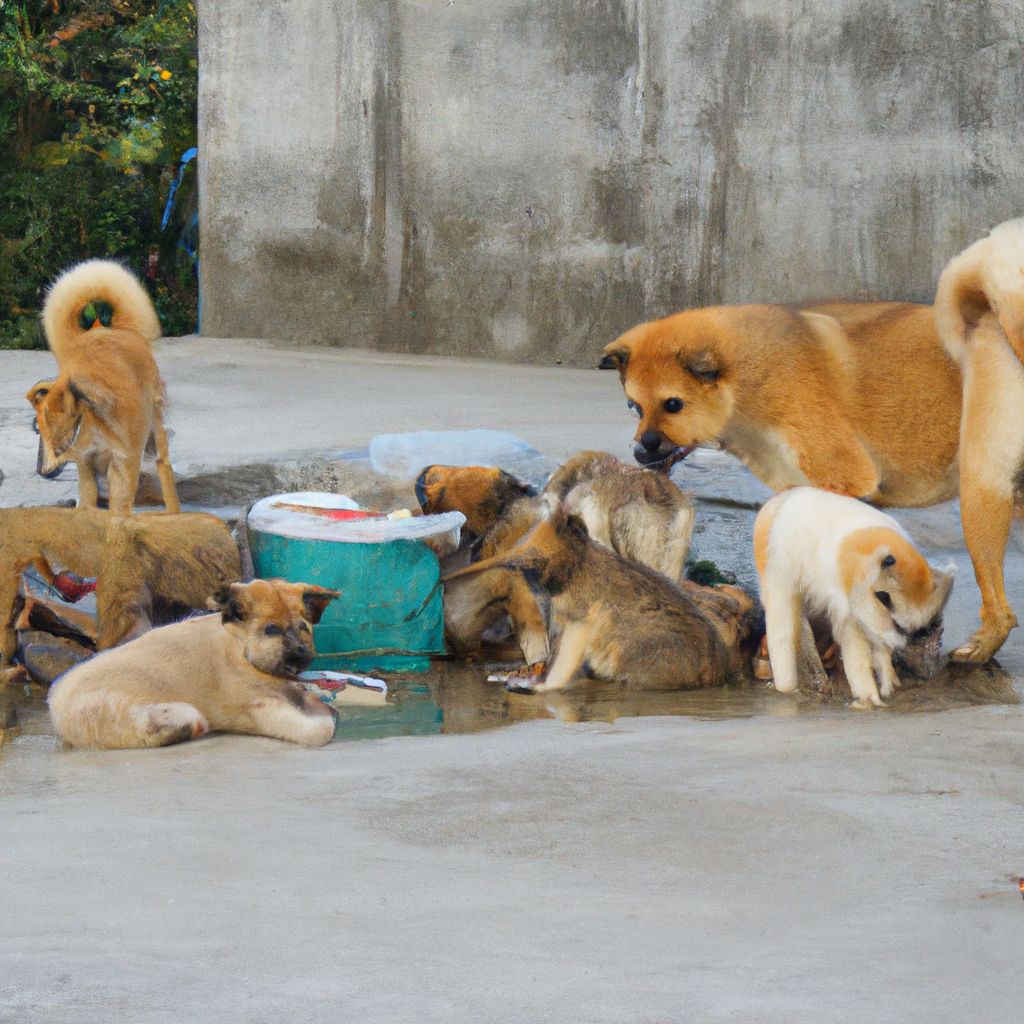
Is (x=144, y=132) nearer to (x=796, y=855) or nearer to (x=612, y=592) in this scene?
(x=612, y=592)

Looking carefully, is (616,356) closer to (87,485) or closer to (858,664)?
(858,664)

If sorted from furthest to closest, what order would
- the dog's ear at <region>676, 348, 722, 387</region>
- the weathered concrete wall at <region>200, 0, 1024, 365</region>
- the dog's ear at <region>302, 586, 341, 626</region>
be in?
the weathered concrete wall at <region>200, 0, 1024, 365</region>, the dog's ear at <region>676, 348, 722, 387</region>, the dog's ear at <region>302, 586, 341, 626</region>

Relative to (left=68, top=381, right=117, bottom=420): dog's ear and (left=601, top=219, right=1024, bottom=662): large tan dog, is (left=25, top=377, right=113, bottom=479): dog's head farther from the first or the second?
(left=601, top=219, right=1024, bottom=662): large tan dog

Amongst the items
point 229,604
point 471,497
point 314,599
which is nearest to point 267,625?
point 229,604

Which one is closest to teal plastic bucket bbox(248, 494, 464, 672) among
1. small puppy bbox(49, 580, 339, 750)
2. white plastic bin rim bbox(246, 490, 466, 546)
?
white plastic bin rim bbox(246, 490, 466, 546)

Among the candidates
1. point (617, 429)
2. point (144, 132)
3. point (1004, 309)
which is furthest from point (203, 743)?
point (144, 132)

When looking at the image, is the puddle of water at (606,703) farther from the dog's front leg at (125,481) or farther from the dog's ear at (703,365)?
the dog's front leg at (125,481)

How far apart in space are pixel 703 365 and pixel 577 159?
5495mm

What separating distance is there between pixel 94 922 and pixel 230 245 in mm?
8889

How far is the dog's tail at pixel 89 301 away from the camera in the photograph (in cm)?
754

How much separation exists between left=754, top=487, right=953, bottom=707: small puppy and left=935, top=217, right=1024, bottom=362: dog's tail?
853mm

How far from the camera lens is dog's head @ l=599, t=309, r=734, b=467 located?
6328mm

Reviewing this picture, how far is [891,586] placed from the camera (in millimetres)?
5637

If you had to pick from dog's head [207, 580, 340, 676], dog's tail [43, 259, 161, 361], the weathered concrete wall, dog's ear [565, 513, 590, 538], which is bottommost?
dog's head [207, 580, 340, 676]
